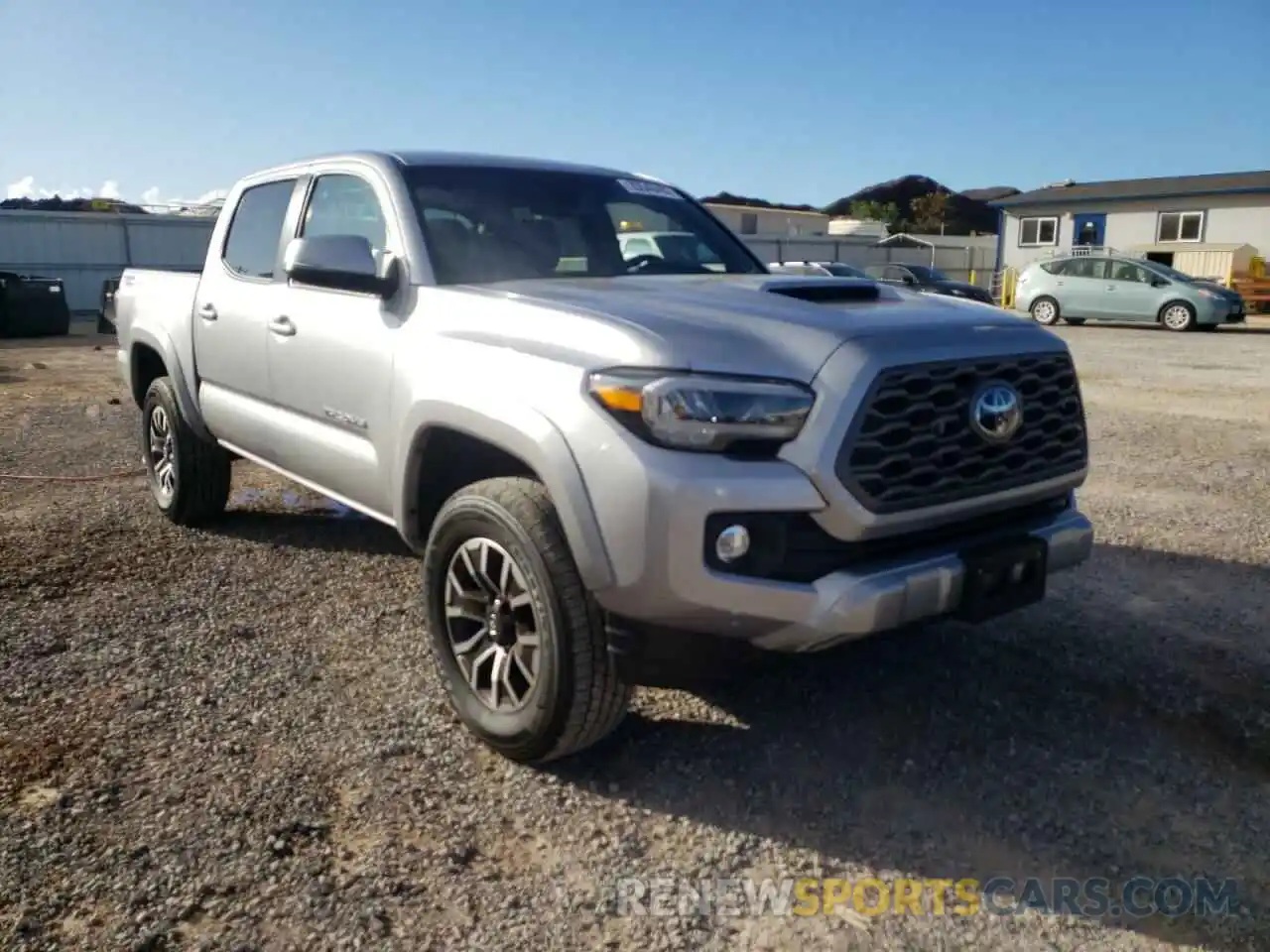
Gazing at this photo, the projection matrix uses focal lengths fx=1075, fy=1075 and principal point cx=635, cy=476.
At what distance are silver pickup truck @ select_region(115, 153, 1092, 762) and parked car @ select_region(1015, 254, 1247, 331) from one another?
67.1 feet

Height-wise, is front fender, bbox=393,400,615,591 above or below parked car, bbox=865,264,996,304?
below

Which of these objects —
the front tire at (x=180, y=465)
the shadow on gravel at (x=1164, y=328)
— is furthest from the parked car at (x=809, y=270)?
the shadow on gravel at (x=1164, y=328)

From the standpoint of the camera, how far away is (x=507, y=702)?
321 cm

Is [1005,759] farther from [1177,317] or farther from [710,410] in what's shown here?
[1177,317]

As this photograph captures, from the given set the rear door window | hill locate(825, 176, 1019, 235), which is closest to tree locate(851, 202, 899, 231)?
hill locate(825, 176, 1019, 235)

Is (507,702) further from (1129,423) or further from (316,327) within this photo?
(1129,423)

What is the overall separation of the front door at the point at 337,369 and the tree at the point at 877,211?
220ft

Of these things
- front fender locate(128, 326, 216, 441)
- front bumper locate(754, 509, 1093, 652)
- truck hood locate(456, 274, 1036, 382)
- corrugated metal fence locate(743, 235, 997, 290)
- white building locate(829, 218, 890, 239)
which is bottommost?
front bumper locate(754, 509, 1093, 652)

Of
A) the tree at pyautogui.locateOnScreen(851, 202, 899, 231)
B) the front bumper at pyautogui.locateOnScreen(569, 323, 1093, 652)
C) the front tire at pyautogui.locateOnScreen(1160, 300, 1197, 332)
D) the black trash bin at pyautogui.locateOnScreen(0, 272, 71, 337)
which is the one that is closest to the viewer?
the front bumper at pyautogui.locateOnScreen(569, 323, 1093, 652)

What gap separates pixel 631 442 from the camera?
2.72m

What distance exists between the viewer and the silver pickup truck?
2713mm

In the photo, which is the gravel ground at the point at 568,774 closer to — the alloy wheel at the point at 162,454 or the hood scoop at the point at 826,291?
the alloy wheel at the point at 162,454

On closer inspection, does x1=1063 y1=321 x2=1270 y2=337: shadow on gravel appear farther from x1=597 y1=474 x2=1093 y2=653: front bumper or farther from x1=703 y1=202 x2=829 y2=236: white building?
x1=703 y1=202 x2=829 y2=236: white building

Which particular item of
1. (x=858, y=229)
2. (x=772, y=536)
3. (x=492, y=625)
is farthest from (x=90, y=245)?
(x=858, y=229)
